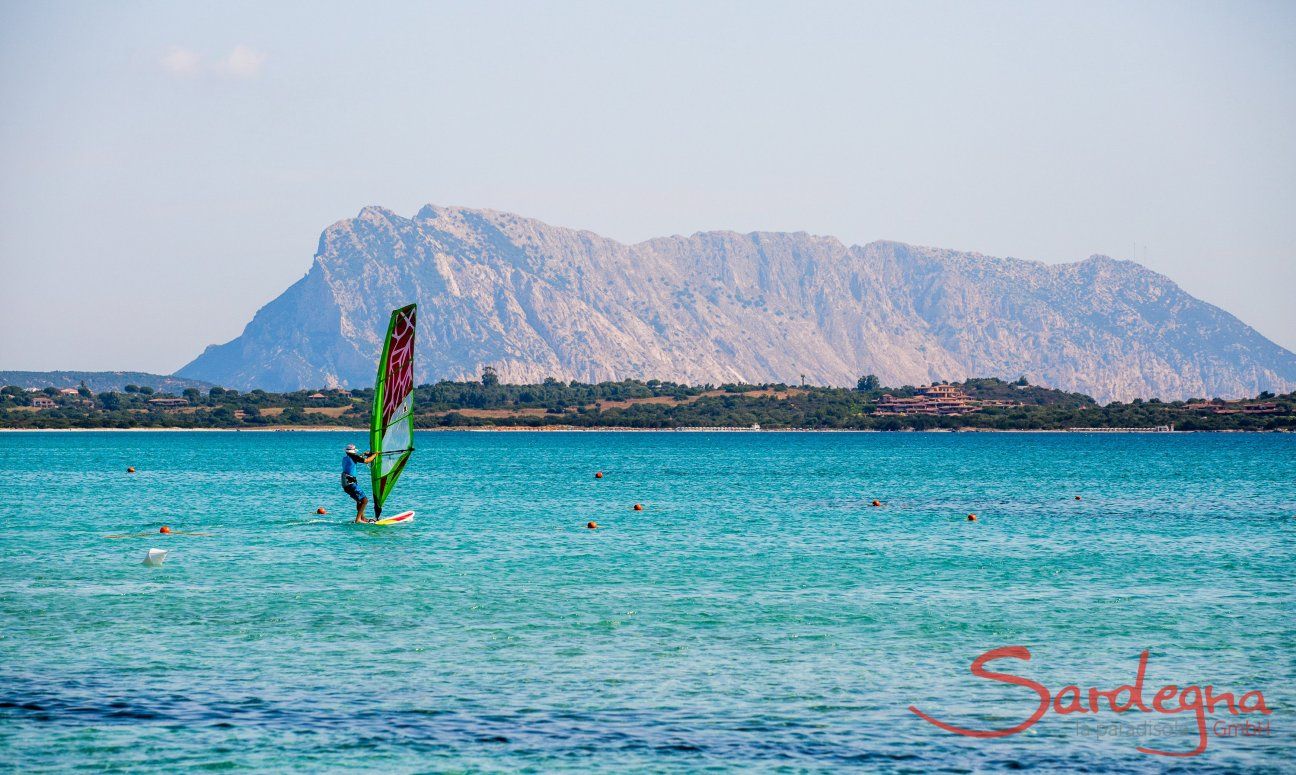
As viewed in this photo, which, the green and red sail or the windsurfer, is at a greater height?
the green and red sail

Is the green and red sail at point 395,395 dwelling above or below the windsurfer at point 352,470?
above

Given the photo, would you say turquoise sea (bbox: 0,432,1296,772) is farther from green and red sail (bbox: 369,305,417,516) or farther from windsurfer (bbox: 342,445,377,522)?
green and red sail (bbox: 369,305,417,516)

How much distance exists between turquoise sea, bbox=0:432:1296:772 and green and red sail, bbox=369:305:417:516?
3.36 metres

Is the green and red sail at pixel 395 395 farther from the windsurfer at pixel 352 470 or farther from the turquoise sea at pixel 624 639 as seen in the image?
the turquoise sea at pixel 624 639

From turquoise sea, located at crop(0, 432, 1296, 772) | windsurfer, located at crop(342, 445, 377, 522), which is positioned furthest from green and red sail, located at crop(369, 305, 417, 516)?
turquoise sea, located at crop(0, 432, 1296, 772)

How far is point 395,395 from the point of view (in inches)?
1912

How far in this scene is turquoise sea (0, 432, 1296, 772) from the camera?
20.2m

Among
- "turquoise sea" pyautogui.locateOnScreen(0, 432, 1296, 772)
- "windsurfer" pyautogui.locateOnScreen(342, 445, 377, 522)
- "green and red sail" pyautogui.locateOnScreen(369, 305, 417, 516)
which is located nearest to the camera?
"turquoise sea" pyautogui.locateOnScreen(0, 432, 1296, 772)

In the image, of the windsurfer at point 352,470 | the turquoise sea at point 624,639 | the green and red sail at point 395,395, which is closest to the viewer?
the turquoise sea at point 624,639

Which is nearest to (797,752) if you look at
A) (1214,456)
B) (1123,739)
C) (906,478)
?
(1123,739)

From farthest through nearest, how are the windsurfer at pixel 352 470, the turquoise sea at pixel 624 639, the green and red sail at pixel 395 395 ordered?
the windsurfer at pixel 352 470 < the green and red sail at pixel 395 395 < the turquoise sea at pixel 624 639

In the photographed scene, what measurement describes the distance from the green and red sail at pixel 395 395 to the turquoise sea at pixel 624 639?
3361 mm

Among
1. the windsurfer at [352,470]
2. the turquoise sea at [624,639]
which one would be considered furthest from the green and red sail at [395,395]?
the turquoise sea at [624,639]

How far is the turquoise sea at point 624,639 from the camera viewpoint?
2022cm
